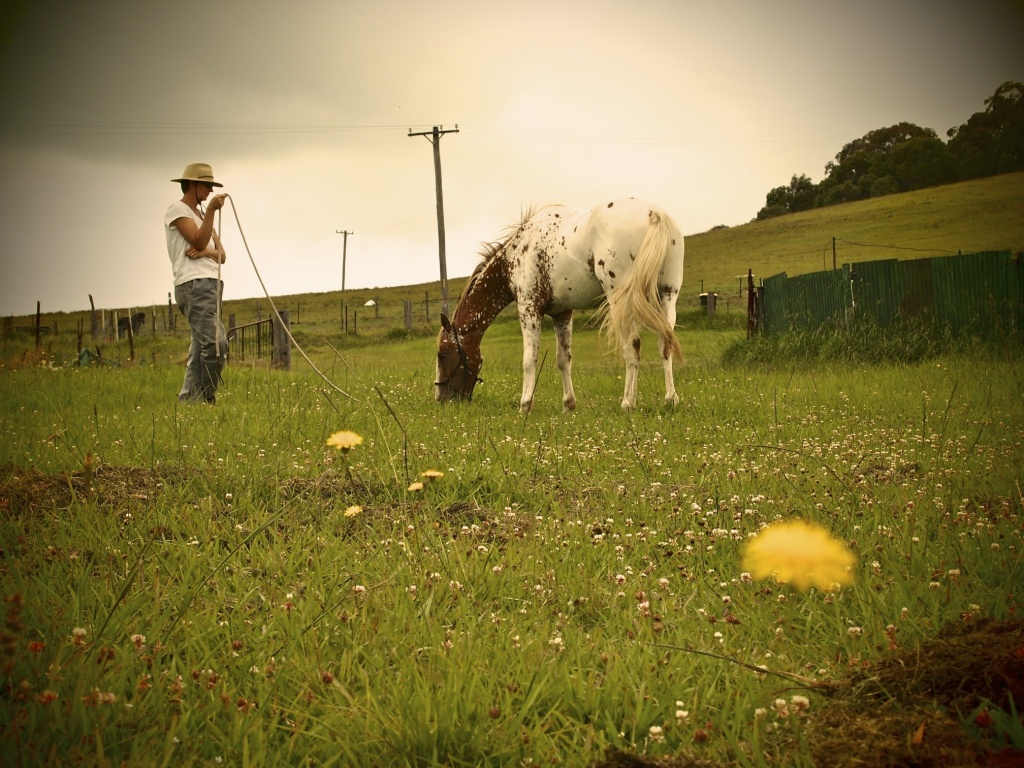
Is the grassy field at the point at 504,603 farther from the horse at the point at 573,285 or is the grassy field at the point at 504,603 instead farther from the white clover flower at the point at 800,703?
the horse at the point at 573,285

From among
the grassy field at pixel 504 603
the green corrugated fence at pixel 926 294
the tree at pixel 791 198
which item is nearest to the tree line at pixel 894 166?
the tree at pixel 791 198

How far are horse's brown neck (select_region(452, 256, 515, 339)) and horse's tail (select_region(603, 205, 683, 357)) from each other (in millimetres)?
2281

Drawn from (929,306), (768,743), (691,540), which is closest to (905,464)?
(691,540)

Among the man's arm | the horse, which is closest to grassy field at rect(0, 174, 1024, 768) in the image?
the horse

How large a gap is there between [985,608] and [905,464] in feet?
8.93

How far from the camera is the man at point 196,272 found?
27.8 feet

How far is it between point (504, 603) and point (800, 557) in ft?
4.81

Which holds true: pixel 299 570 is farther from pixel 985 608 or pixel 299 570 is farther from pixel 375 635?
pixel 985 608

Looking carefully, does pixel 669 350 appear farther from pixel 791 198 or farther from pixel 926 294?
pixel 791 198

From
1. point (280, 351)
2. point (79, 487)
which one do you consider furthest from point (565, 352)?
point (280, 351)

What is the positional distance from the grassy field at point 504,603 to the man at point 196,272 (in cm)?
207

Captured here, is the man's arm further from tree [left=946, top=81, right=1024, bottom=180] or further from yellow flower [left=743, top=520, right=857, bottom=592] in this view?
tree [left=946, top=81, right=1024, bottom=180]

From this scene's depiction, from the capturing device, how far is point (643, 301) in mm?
8430

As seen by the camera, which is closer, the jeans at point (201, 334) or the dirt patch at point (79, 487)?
the dirt patch at point (79, 487)
